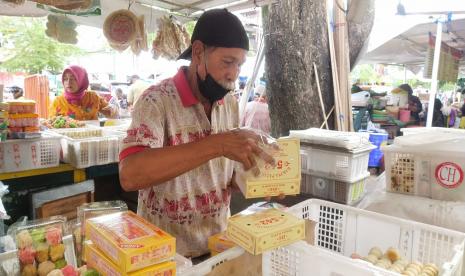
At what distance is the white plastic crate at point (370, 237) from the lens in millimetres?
1107

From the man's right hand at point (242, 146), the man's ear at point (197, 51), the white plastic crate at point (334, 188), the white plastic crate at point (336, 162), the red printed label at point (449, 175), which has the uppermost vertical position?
the man's ear at point (197, 51)

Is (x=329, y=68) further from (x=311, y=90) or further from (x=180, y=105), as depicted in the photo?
(x=180, y=105)

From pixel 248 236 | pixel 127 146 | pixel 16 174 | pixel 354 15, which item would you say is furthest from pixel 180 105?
pixel 16 174

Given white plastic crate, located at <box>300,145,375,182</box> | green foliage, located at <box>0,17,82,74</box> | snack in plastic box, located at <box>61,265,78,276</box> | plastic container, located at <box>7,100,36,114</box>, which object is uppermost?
green foliage, located at <box>0,17,82,74</box>

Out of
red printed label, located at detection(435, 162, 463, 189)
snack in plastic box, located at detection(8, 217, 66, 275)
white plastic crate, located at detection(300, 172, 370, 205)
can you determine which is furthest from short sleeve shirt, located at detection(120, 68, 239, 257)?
white plastic crate, located at detection(300, 172, 370, 205)

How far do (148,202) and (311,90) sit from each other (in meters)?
3.06

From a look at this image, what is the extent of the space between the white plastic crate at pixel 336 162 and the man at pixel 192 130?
1.69m

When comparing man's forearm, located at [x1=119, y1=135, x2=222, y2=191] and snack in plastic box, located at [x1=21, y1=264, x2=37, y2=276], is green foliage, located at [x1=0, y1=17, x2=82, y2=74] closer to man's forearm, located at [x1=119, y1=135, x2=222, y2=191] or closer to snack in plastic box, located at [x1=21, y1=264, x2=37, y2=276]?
man's forearm, located at [x1=119, y1=135, x2=222, y2=191]

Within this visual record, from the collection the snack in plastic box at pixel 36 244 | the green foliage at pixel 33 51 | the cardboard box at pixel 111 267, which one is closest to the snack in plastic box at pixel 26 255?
the snack in plastic box at pixel 36 244

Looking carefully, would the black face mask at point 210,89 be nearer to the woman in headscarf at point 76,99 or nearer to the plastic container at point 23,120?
the plastic container at point 23,120

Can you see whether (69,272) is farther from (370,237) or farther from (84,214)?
(370,237)

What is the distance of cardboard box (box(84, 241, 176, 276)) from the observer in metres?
0.78

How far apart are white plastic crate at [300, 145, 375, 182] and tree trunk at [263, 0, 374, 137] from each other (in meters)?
0.98

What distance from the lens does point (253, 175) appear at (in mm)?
1153
